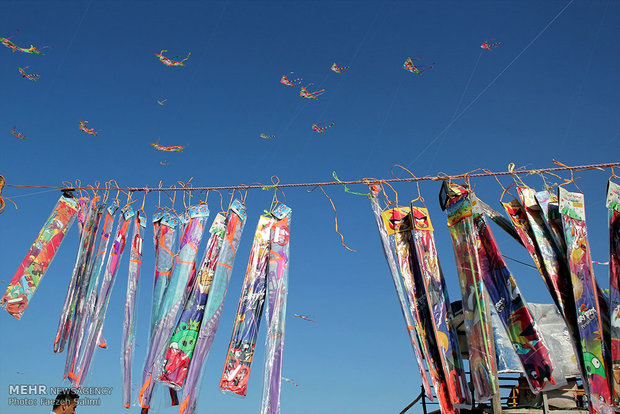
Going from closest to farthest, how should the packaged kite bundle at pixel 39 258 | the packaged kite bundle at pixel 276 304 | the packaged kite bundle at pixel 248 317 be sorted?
the packaged kite bundle at pixel 276 304
the packaged kite bundle at pixel 248 317
the packaged kite bundle at pixel 39 258

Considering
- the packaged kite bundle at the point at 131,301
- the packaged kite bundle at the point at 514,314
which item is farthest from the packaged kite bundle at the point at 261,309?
the packaged kite bundle at the point at 514,314

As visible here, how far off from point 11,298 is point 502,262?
5049mm

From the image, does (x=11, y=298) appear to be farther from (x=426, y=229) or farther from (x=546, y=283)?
(x=546, y=283)

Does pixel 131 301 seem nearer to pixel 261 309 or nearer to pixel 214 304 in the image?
pixel 214 304

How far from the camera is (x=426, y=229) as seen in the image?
5.13 meters

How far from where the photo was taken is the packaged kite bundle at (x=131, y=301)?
5.13 meters

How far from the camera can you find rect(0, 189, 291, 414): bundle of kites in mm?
4906

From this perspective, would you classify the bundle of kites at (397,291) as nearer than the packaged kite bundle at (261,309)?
Yes

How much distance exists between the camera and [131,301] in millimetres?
5684

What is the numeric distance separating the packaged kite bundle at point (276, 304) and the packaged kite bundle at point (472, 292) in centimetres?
175

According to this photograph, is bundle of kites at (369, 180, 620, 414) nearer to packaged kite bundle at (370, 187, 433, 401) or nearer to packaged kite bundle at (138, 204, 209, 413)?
packaged kite bundle at (370, 187, 433, 401)

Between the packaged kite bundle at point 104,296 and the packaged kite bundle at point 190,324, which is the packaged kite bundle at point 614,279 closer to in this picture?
the packaged kite bundle at point 190,324

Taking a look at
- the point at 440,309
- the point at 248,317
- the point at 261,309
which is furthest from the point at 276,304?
the point at 440,309

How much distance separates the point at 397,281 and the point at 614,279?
188 centimetres
